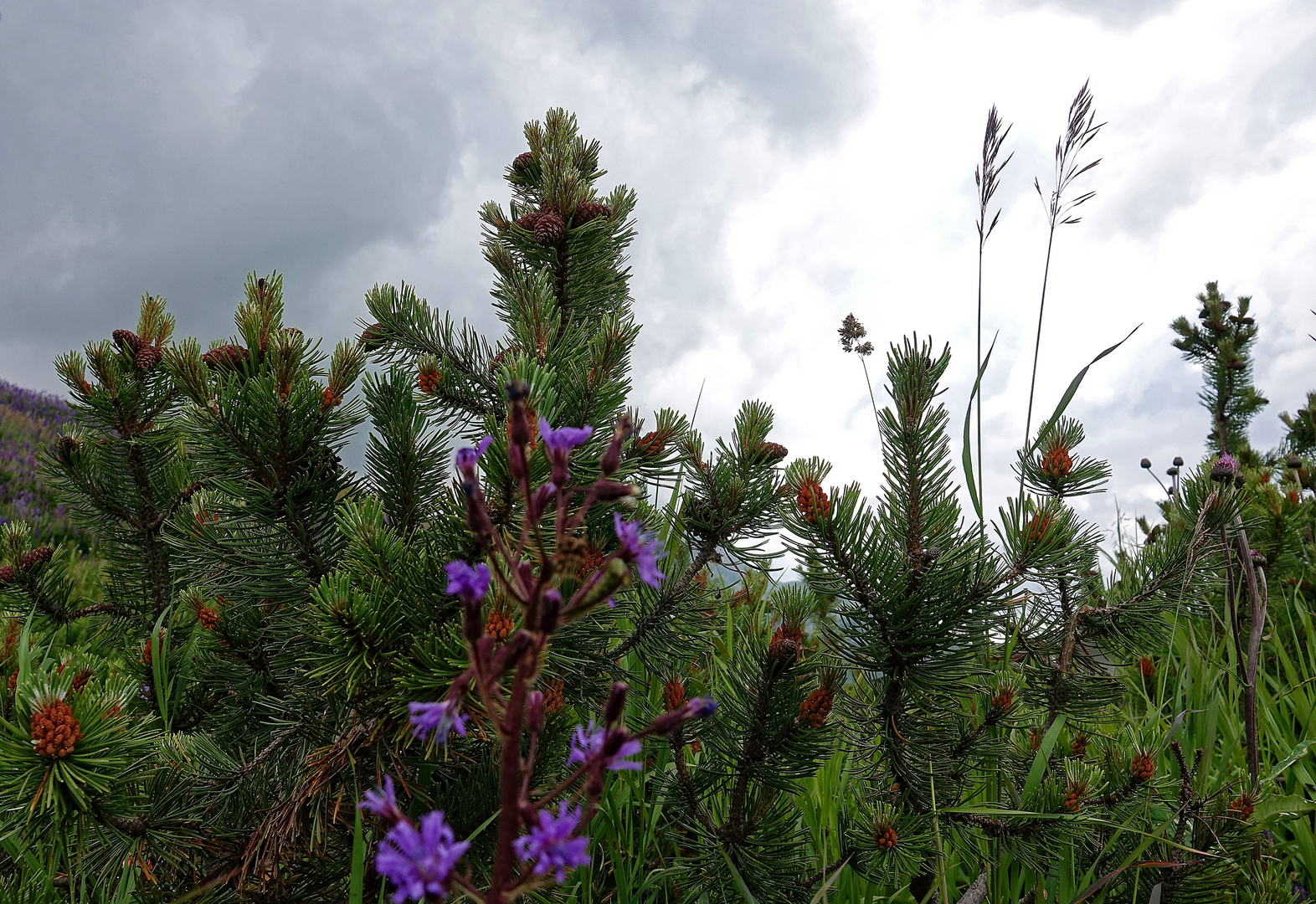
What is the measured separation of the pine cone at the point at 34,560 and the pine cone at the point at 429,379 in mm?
1937

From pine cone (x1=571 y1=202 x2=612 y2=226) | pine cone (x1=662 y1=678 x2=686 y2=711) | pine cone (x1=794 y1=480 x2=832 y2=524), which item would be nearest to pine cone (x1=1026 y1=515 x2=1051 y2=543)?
pine cone (x1=794 y1=480 x2=832 y2=524)

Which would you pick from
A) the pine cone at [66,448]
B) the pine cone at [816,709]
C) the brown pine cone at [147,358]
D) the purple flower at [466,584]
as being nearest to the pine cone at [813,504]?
the pine cone at [816,709]

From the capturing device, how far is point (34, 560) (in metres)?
2.81

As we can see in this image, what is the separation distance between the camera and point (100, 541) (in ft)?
9.47

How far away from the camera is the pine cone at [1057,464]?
6.91 ft

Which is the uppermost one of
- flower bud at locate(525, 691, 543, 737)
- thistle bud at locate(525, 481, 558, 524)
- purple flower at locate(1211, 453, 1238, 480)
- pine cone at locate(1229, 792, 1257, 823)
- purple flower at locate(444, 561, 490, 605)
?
purple flower at locate(1211, 453, 1238, 480)

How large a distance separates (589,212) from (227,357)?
1.18m

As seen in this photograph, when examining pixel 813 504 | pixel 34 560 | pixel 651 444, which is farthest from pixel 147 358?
pixel 813 504

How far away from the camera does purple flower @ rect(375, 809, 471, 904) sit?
55cm

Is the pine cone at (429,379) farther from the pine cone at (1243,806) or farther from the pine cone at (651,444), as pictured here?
the pine cone at (1243,806)

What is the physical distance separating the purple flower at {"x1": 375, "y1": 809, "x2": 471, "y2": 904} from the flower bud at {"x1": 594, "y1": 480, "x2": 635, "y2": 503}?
296mm

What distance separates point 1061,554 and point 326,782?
1862 millimetres

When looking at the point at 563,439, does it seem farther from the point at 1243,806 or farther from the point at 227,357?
the point at 1243,806

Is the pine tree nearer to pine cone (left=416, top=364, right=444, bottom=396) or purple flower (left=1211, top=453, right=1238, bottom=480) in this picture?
purple flower (left=1211, top=453, right=1238, bottom=480)
